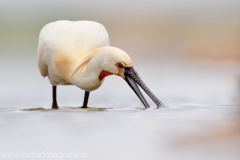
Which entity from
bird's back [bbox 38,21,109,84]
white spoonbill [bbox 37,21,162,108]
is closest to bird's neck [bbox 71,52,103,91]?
white spoonbill [bbox 37,21,162,108]

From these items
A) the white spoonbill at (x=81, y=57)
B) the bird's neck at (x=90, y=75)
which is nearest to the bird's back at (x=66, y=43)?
the white spoonbill at (x=81, y=57)

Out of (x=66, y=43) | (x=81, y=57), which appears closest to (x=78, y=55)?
(x=81, y=57)

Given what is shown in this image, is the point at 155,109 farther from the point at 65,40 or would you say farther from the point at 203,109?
the point at 65,40

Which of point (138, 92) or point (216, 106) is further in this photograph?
point (216, 106)

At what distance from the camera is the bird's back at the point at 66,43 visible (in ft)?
21.2

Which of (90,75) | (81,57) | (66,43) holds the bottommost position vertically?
(90,75)

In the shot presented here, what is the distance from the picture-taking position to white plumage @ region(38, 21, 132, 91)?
20.1 ft

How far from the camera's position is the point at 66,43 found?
655 cm

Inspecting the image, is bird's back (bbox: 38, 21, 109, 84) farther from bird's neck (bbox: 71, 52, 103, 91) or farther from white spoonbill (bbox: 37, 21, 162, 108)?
bird's neck (bbox: 71, 52, 103, 91)

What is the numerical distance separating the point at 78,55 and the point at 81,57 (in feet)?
0.15

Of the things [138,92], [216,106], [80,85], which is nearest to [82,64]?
[80,85]

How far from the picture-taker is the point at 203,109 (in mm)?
6613

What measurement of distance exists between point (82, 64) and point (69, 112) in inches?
24.2

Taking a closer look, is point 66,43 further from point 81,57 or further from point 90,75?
point 90,75
